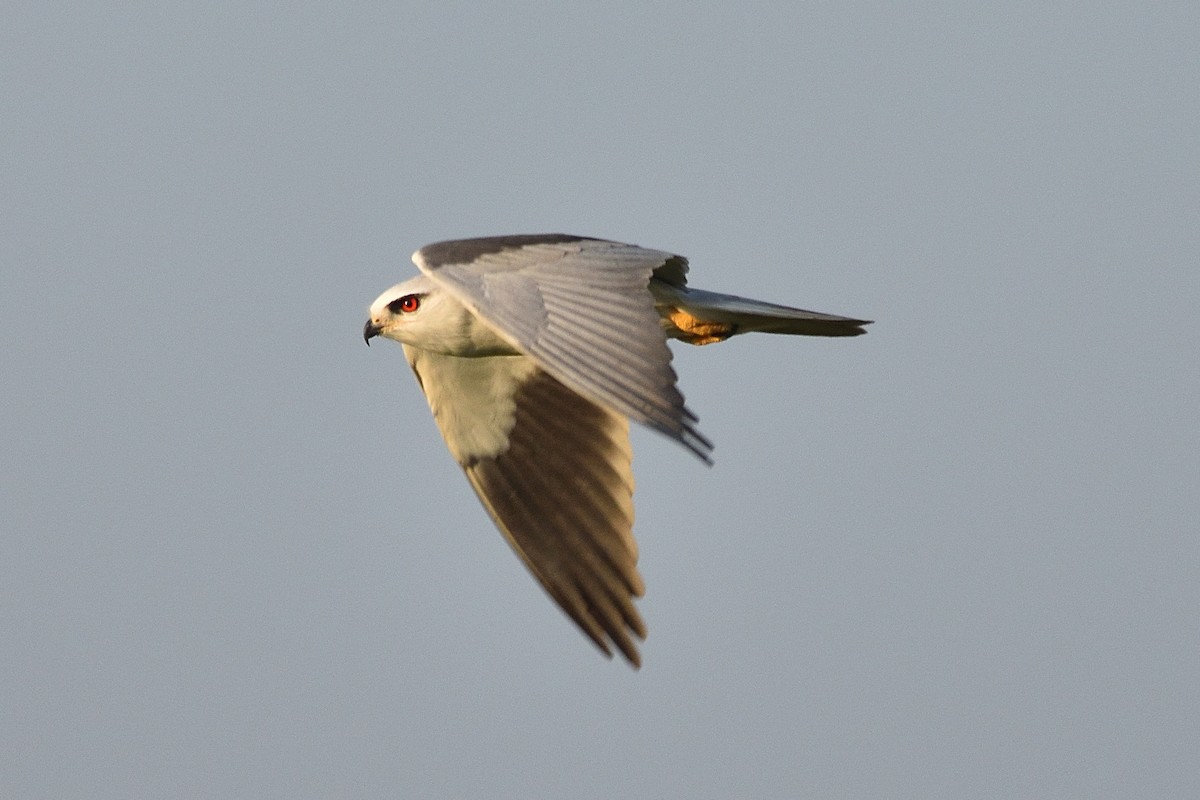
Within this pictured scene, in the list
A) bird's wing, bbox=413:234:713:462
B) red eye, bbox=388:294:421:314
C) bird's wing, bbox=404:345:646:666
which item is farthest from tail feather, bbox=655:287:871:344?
red eye, bbox=388:294:421:314

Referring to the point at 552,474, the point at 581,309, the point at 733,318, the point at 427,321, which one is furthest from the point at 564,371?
the point at 552,474

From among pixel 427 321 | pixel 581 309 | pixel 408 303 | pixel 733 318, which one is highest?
pixel 408 303

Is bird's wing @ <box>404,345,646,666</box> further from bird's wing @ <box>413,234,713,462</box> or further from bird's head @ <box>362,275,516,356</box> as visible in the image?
bird's wing @ <box>413,234,713,462</box>

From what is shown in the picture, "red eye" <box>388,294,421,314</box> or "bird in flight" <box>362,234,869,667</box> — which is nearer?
"bird in flight" <box>362,234,869,667</box>

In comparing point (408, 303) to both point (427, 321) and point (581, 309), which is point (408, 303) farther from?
point (581, 309)

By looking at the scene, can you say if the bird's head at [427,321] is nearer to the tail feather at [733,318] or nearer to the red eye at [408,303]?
the red eye at [408,303]

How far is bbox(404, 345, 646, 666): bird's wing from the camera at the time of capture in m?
10.0

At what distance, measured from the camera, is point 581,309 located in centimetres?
841

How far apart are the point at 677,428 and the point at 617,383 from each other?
453 millimetres

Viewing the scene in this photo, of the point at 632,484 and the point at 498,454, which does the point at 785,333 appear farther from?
the point at 498,454

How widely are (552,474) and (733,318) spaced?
4.87 ft

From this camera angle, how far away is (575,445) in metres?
10.6

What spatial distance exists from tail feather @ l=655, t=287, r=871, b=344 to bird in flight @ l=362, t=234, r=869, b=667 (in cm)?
1

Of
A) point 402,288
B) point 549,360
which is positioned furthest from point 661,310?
point 549,360
